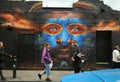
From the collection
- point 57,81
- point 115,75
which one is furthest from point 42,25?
point 115,75

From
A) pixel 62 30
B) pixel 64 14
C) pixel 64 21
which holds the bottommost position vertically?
pixel 62 30

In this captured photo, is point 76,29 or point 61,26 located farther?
point 76,29

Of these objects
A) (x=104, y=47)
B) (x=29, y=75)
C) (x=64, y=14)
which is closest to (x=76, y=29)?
(x=64, y=14)

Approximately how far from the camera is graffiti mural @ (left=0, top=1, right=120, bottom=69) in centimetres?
2245

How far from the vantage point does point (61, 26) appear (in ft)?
73.8

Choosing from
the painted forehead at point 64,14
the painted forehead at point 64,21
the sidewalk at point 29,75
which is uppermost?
the painted forehead at point 64,14

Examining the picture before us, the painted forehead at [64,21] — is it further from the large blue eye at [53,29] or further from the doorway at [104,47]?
the doorway at [104,47]

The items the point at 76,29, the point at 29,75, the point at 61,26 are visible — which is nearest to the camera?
the point at 29,75

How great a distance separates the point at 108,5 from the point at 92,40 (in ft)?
7.51

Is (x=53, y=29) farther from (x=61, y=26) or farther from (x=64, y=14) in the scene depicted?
(x=64, y=14)

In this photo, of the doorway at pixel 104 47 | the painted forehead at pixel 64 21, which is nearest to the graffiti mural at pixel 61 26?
the painted forehead at pixel 64 21

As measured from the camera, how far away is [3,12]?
73.8 ft

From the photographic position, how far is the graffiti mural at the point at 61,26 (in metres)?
22.5

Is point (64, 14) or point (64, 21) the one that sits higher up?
point (64, 14)
